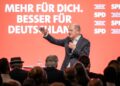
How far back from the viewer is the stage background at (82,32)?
29.6 feet

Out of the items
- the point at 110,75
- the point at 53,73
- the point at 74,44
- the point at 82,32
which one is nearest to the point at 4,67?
the point at 53,73

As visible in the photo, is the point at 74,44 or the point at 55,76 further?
the point at 74,44

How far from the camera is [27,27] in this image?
898 cm

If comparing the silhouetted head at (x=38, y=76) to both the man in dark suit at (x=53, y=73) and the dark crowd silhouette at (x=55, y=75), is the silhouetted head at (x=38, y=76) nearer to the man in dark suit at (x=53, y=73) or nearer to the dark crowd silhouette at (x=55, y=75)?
the dark crowd silhouette at (x=55, y=75)

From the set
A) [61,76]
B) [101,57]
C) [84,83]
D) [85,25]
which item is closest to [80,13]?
[85,25]

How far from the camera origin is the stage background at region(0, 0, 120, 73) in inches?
355

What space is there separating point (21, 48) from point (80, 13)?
122cm

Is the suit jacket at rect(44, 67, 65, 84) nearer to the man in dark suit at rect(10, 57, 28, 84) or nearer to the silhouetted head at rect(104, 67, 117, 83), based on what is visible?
the man in dark suit at rect(10, 57, 28, 84)

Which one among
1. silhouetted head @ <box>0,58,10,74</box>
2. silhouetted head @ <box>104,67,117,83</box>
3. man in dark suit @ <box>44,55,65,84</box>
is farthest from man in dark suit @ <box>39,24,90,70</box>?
silhouetted head @ <box>104,67,117,83</box>

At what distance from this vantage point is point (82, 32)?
356 inches

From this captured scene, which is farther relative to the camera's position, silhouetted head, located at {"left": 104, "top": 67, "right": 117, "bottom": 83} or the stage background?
the stage background

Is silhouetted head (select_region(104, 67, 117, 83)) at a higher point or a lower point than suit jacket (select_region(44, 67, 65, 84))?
higher

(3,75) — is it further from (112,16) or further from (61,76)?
(112,16)

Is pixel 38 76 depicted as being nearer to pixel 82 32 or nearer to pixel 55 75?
pixel 55 75
